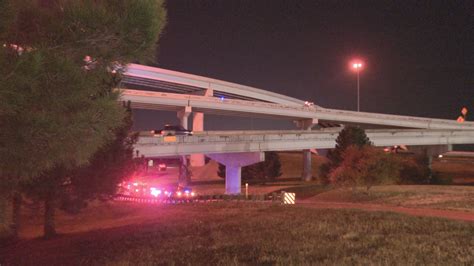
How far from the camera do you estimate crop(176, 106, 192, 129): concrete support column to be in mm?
73044

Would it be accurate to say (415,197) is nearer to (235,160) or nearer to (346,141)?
(346,141)

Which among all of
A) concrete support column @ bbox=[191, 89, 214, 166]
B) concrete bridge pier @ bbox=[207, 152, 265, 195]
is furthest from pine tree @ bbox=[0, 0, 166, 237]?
concrete support column @ bbox=[191, 89, 214, 166]

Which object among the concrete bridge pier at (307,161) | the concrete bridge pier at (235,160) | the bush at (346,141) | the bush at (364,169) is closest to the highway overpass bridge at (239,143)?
the concrete bridge pier at (235,160)

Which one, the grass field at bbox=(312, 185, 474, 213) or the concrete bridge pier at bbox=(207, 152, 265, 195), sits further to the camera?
the concrete bridge pier at bbox=(207, 152, 265, 195)

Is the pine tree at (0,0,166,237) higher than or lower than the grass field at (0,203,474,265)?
higher

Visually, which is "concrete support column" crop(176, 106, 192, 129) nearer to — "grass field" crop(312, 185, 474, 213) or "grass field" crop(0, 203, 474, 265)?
"grass field" crop(312, 185, 474, 213)

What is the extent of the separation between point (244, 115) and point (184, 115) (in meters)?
11.0

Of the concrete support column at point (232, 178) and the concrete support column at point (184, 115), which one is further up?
the concrete support column at point (184, 115)

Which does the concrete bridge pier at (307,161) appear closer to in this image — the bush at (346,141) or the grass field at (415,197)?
the bush at (346,141)

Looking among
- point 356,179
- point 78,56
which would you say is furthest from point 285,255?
point 356,179

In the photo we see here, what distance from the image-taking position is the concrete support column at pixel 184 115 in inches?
2876

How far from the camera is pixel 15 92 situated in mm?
6504

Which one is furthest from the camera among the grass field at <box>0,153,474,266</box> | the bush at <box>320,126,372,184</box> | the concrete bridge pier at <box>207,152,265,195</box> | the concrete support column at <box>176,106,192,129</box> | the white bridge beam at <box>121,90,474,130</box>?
the concrete support column at <box>176,106,192,129</box>

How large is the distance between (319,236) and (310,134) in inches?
1683
